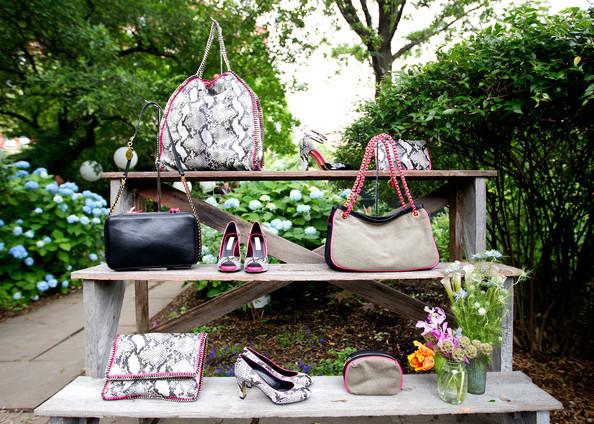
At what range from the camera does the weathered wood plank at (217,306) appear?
8.62 feet

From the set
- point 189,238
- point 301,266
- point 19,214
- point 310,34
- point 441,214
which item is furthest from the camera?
point 310,34

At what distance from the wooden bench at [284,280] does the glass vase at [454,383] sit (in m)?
0.04

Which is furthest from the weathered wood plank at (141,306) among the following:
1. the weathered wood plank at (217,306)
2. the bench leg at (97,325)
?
the bench leg at (97,325)

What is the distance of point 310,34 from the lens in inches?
368

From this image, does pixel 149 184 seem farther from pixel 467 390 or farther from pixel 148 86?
pixel 148 86

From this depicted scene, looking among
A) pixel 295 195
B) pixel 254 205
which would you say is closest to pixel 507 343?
pixel 295 195

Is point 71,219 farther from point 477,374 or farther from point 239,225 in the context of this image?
point 477,374

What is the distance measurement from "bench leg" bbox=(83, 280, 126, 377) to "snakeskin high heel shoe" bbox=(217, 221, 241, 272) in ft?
2.10

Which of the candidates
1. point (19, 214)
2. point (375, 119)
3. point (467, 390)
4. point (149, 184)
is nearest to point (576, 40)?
point (375, 119)

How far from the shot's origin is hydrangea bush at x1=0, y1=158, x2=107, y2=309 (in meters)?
4.46

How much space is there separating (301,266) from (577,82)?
5.62 feet

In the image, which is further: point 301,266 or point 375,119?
point 375,119

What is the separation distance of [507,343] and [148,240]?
1938mm

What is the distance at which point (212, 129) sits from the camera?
2066 mm
